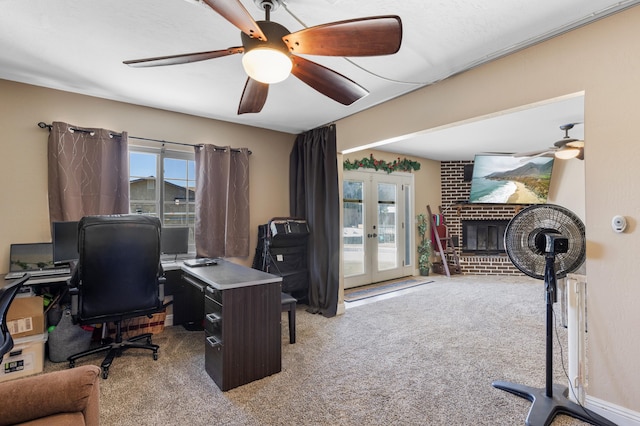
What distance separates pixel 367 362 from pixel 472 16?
257 cm

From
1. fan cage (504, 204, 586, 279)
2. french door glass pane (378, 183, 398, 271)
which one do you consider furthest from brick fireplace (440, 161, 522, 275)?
fan cage (504, 204, 586, 279)

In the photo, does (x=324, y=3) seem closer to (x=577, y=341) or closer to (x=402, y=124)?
(x=402, y=124)

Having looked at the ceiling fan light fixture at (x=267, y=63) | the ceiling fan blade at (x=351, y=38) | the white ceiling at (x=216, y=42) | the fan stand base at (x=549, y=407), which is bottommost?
the fan stand base at (x=549, y=407)

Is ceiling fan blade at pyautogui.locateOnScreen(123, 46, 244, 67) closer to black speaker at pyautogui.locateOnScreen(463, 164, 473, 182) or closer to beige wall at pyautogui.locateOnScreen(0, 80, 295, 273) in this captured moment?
beige wall at pyautogui.locateOnScreen(0, 80, 295, 273)

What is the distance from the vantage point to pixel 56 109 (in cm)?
288

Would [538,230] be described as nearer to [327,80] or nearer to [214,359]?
[327,80]

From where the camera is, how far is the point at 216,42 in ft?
7.05

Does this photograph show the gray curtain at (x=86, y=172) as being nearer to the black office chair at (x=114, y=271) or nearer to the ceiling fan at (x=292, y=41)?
the black office chair at (x=114, y=271)

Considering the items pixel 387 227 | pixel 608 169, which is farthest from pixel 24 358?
pixel 387 227

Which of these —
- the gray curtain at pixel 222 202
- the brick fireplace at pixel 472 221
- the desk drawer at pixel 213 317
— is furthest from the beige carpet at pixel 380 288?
the desk drawer at pixel 213 317

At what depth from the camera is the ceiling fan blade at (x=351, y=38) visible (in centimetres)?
128

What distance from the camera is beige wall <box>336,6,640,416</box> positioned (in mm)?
1710

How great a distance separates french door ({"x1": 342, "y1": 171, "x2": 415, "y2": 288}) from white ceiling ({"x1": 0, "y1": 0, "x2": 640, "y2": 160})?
→ 6.69 ft

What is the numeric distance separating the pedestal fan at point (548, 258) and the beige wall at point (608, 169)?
0.11 meters
